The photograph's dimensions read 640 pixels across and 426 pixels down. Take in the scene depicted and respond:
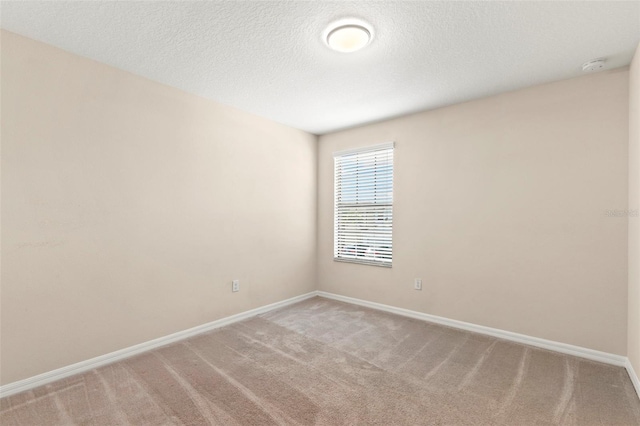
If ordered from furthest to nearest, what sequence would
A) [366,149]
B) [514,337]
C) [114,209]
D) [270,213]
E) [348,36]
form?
[366,149]
[270,213]
[514,337]
[114,209]
[348,36]

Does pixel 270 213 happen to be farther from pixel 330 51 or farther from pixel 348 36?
pixel 348 36

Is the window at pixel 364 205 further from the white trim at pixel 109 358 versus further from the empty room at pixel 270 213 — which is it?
the white trim at pixel 109 358

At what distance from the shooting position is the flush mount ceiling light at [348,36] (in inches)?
78.9

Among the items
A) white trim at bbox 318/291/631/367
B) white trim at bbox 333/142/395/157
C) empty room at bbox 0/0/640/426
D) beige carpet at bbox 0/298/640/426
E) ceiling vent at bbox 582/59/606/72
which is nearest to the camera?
beige carpet at bbox 0/298/640/426

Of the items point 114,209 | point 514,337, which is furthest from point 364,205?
point 114,209

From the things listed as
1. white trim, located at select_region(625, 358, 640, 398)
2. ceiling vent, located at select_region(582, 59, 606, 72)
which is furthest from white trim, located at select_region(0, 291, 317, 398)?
ceiling vent, located at select_region(582, 59, 606, 72)

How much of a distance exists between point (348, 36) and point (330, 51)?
10.2 inches

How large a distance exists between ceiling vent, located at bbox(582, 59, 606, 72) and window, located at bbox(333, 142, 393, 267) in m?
1.94

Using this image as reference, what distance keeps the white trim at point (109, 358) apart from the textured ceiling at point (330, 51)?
8.22 ft

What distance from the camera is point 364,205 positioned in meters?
4.20

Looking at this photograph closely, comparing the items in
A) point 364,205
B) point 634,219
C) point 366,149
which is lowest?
point 634,219

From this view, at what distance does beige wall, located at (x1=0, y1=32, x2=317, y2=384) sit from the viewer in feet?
7.04

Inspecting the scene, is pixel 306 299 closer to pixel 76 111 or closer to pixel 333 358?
pixel 333 358

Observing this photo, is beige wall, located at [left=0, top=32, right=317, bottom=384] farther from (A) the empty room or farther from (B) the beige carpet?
(B) the beige carpet
